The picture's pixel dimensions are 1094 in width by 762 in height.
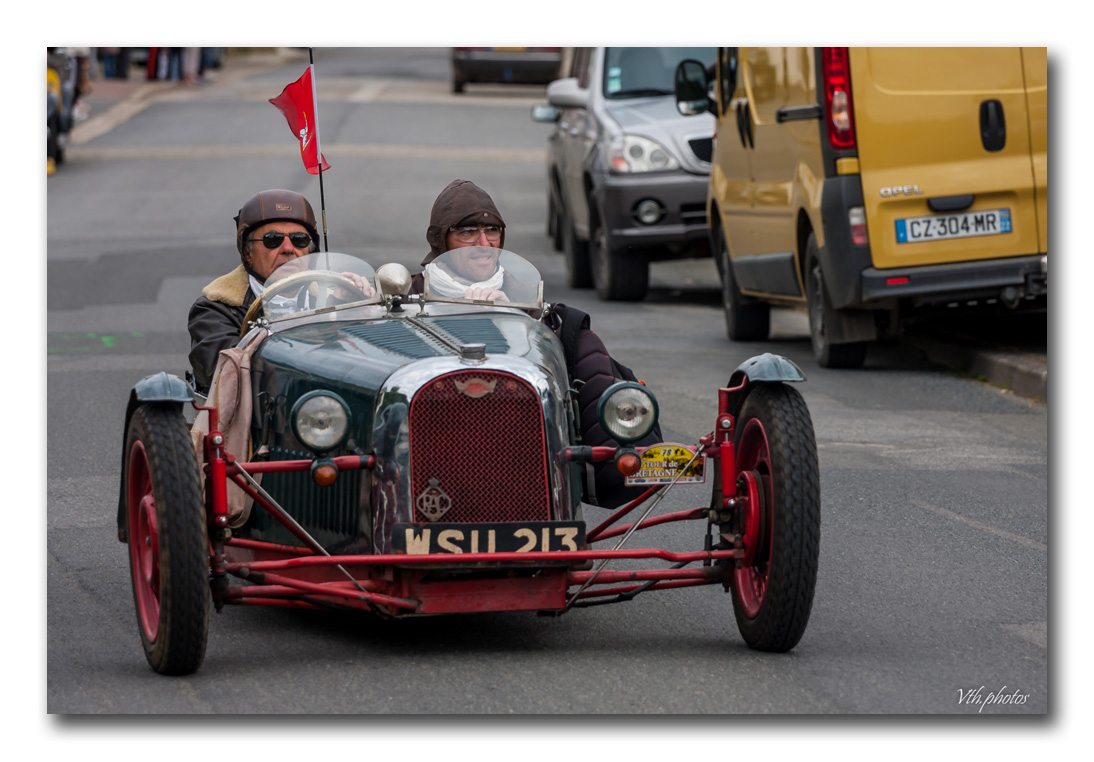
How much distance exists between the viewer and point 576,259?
696 inches

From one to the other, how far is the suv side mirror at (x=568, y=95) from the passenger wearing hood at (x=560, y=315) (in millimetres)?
9603

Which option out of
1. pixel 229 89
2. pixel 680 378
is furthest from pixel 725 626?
pixel 229 89

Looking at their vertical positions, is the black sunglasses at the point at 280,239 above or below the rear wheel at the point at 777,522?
above

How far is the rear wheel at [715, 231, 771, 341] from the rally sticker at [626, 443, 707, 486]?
8643mm

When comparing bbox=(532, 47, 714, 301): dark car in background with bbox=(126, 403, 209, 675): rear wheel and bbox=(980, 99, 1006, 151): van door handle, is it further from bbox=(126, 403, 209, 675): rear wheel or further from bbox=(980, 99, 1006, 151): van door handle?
bbox=(126, 403, 209, 675): rear wheel

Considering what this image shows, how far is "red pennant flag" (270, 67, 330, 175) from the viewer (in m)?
7.33

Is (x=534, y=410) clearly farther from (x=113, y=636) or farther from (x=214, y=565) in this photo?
(x=113, y=636)

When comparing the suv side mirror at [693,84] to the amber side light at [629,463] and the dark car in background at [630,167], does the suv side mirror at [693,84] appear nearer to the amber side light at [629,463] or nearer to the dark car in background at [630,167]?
the dark car in background at [630,167]

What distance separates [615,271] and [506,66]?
23.7 metres

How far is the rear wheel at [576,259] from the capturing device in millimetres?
17656

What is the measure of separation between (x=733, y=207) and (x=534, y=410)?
8.63 metres

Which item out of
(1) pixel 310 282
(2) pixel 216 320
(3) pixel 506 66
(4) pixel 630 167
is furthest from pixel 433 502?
(3) pixel 506 66

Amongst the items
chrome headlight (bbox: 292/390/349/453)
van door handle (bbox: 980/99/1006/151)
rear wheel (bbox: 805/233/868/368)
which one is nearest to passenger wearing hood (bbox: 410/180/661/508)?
chrome headlight (bbox: 292/390/349/453)

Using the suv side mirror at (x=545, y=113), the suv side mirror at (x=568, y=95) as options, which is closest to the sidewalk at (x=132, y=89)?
the suv side mirror at (x=545, y=113)
